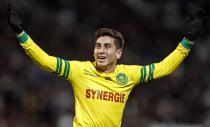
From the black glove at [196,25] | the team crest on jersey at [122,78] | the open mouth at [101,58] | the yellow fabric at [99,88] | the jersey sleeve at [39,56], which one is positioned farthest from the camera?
the black glove at [196,25]

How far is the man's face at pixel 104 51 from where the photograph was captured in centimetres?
825

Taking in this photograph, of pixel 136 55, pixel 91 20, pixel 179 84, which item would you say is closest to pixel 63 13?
pixel 91 20

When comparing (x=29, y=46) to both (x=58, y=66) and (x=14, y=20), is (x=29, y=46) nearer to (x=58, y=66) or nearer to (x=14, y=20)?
(x=14, y=20)

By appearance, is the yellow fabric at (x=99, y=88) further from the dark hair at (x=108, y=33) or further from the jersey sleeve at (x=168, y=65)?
the dark hair at (x=108, y=33)

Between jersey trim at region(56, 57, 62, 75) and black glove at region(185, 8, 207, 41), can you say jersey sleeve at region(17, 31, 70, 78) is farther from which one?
black glove at region(185, 8, 207, 41)

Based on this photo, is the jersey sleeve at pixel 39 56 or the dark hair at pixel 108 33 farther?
the dark hair at pixel 108 33

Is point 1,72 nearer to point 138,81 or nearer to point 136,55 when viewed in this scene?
point 136,55

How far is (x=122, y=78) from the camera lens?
8414 mm

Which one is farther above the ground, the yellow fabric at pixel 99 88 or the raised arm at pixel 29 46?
the raised arm at pixel 29 46

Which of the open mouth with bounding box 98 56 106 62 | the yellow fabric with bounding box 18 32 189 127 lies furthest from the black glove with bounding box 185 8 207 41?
the open mouth with bounding box 98 56 106 62

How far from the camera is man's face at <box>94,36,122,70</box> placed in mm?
8250

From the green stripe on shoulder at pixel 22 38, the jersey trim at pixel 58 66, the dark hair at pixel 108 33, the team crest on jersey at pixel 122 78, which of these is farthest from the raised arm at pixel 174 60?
the green stripe on shoulder at pixel 22 38

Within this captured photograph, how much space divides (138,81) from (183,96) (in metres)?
5.88

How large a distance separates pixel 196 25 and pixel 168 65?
1.82 ft
